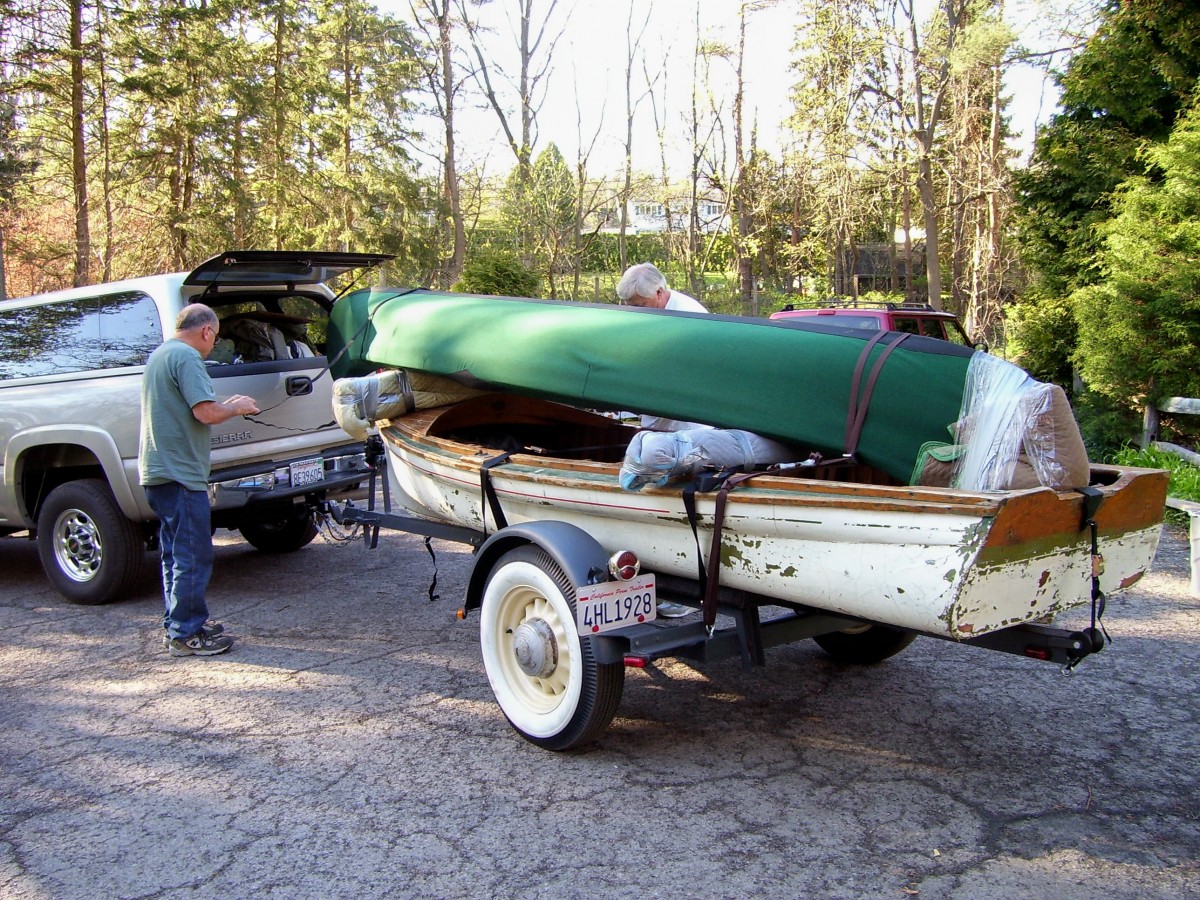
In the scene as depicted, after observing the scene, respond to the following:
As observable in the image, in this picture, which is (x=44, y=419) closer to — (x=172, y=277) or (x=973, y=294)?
(x=172, y=277)

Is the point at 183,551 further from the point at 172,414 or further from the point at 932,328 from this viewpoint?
the point at 932,328

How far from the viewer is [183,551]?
215 inches

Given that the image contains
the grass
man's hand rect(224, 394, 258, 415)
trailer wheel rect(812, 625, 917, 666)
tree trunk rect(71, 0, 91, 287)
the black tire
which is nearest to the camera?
trailer wheel rect(812, 625, 917, 666)

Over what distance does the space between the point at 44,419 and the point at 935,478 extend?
598cm

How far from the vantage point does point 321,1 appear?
26.4 m

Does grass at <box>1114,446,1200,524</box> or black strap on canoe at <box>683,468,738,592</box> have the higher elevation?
black strap on canoe at <box>683,468,738,592</box>

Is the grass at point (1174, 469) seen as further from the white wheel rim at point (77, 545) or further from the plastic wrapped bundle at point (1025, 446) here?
the white wheel rim at point (77, 545)

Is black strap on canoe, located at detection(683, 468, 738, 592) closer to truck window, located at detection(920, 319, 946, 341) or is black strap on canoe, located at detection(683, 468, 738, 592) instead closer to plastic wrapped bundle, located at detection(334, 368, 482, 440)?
plastic wrapped bundle, located at detection(334, 368, 482, 440)

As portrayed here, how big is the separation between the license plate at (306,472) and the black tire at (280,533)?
1.35 meters

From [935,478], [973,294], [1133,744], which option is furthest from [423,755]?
[973,294]

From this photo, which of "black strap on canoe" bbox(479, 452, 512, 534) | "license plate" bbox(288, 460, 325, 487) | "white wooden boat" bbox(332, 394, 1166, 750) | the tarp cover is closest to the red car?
"license plate" bbox(288, 460, 325, 487)

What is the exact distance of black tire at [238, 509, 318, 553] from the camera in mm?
8000

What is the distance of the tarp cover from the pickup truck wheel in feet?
8.16

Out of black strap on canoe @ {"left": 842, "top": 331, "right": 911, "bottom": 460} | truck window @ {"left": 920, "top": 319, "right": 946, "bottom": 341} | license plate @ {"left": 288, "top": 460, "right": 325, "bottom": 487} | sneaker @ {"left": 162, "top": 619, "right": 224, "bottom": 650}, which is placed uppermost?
truck window @ {"left": 920, "top": 319, "right": 946, "bottom": 341}
